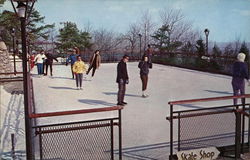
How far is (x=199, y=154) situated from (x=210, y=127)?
48 centimetres

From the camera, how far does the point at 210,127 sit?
357 cm

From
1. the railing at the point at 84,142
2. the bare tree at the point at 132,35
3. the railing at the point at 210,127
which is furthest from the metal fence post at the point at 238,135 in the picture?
the bare tree at the point at 132,35

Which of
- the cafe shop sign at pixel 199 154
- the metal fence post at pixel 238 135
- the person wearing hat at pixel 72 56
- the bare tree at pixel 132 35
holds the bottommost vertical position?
the cafe shop sign at pixel 199 154

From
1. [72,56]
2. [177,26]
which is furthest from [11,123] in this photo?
[177,26]

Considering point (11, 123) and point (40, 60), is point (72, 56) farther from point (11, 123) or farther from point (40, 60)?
point (11, 123)

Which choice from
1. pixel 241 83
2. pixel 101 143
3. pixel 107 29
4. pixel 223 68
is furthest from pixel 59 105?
pixel 223 68

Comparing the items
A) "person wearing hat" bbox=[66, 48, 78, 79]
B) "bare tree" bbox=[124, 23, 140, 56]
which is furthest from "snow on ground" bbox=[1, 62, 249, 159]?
"bare tree" bbox=[124, 23, 140, 56]

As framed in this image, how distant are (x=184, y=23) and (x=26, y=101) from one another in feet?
13.8

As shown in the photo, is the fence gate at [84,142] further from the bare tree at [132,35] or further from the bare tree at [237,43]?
the bare tree at [237,43]

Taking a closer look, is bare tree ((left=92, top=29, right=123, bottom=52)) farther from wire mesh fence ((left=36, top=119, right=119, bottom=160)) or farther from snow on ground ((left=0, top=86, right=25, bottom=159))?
wire mesh fence ((left=36, top=119, right=119, bottom=160))

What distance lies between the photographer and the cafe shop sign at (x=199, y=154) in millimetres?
3176

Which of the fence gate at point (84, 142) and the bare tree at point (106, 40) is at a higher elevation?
the bare tree at point (106, 40)

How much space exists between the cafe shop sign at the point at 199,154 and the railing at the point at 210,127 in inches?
4.1

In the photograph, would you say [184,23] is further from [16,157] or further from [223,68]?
[16,157]
